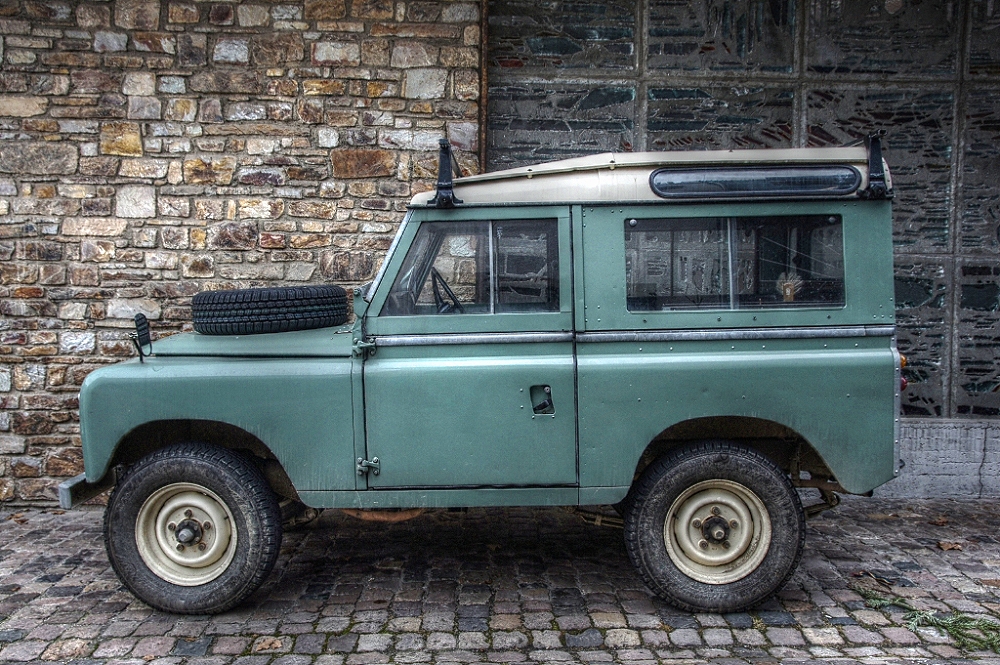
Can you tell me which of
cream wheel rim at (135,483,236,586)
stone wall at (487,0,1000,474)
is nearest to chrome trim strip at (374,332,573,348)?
cream wheel rim at (135,483,236,586)

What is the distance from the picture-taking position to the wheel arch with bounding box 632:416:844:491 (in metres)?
3.89

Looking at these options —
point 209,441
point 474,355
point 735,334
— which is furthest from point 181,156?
point 735,334

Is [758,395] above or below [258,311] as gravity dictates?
below

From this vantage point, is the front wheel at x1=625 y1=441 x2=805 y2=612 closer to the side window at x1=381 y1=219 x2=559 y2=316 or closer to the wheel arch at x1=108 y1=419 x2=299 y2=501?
the side window at x1=381 y1=219 x2=559 y2=316

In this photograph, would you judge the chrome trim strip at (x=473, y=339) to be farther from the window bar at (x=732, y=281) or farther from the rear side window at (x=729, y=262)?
the window bar at (x=732, y=281)

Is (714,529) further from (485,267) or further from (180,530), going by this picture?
(180,530)

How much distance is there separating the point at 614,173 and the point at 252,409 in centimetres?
220

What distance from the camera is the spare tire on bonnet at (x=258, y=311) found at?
3.94 meters

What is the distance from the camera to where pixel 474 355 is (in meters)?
3.80

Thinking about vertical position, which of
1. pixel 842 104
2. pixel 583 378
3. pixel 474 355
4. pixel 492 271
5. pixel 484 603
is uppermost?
pixel 842 104

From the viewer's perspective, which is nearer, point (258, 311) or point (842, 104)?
point (258, 311)

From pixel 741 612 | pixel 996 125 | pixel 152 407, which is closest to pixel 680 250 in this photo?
pixel 741 612

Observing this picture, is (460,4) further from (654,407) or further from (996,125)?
(996,125)

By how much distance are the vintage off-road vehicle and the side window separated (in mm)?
10
